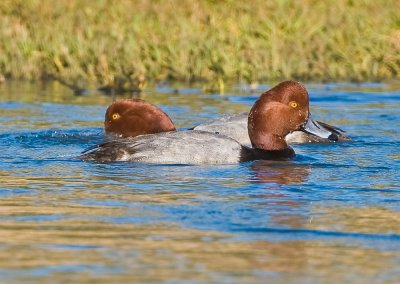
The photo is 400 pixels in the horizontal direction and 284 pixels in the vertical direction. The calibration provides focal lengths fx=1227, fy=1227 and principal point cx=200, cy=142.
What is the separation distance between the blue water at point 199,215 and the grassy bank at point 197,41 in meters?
3.73

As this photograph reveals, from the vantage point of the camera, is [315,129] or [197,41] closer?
[315,129]

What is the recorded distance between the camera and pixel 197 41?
51.1 ft

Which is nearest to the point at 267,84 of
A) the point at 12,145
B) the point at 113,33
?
the point at 113,33

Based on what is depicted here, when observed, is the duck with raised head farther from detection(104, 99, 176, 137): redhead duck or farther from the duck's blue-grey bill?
detection(104, 99, 176, 137): redhead duck

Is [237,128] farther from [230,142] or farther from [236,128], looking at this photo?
[230,142]

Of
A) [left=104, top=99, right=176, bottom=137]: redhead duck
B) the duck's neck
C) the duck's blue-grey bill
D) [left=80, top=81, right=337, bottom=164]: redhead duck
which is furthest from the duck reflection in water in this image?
[left=104, top=99, right=176, bottom=137]: redhead duck

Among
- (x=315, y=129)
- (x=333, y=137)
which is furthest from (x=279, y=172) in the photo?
(x=333, y=137)

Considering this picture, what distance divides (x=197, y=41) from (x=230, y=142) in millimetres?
6584

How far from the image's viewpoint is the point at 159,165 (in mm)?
8758

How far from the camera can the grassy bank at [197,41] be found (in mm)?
14891

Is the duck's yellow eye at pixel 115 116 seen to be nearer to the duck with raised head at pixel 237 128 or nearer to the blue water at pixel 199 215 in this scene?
the blue water at pixel 199 215

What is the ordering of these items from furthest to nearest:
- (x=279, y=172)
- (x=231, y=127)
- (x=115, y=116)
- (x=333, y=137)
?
(x=231, y=127) < (x=115, y=116) < (x=333, y=137) < (x=279, y=172)

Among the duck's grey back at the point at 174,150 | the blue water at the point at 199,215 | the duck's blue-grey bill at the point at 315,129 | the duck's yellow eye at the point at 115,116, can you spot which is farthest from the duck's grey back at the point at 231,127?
the duck's grey back at the point at 174,150

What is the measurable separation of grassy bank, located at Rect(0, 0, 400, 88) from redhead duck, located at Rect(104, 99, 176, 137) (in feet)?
12.5
